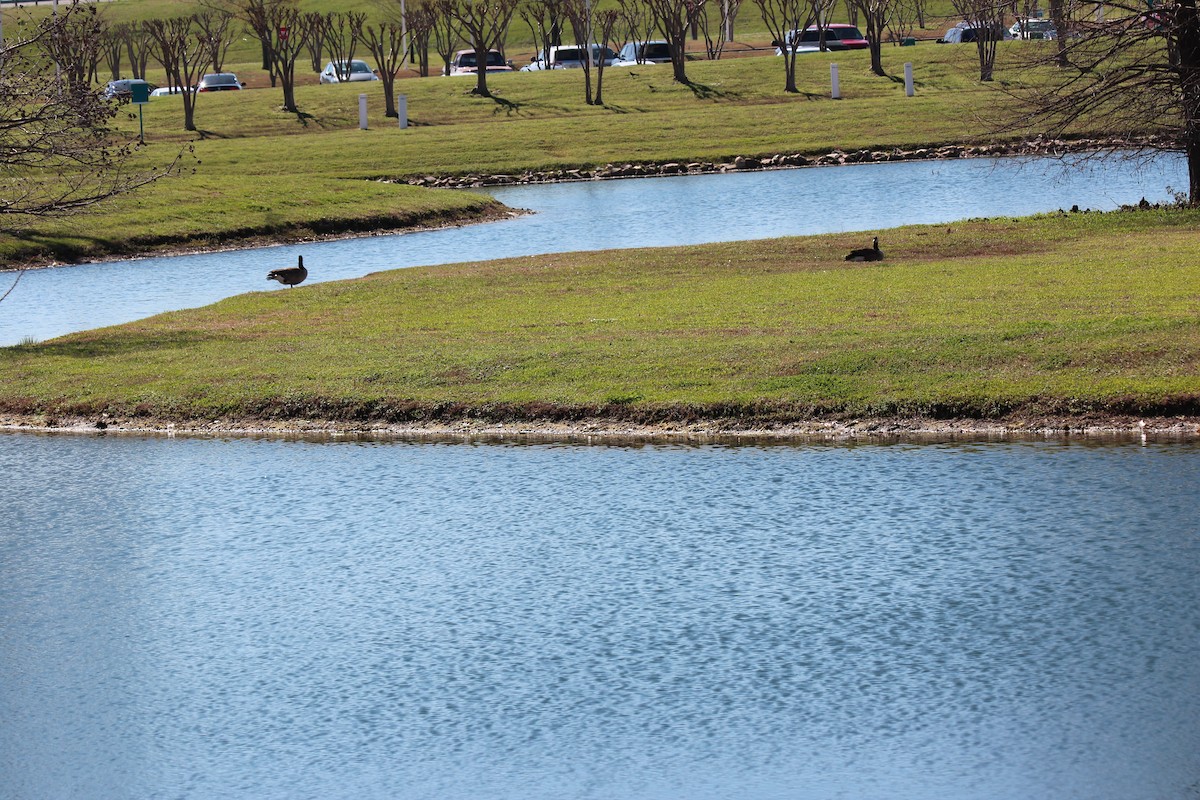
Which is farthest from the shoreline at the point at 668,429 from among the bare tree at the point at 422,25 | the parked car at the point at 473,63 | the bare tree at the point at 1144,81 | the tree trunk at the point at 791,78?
the parked car at the point at 473,63

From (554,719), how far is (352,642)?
81.9 inches

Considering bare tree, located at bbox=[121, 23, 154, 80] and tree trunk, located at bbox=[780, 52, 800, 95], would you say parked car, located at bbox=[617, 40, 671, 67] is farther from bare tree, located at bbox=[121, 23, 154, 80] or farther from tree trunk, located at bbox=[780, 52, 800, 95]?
bare tree, located at bbox=[121, 23, 154, 80]

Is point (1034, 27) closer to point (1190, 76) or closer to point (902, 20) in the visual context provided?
point (1190, 76)

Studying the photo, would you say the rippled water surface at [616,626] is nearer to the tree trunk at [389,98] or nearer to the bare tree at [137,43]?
the tree trunk at [389,98]

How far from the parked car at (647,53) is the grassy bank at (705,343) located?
61.7 metres

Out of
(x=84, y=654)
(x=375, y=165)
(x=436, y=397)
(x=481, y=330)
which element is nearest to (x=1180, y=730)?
(x=84, y=654)

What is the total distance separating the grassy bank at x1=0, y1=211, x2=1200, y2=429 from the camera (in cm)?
1598

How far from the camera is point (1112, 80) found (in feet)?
87.1

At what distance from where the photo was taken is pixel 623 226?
3650 centimetres

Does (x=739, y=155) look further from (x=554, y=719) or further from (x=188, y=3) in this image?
(x=188, y=3)

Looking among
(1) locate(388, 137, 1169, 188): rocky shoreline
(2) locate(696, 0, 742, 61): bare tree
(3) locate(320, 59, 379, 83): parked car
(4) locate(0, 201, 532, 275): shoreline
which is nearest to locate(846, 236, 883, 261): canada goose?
(4) locate(0, 201, 532, 275): shoreline

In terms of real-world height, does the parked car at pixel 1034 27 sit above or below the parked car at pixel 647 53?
below

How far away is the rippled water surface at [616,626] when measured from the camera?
8.45 meters

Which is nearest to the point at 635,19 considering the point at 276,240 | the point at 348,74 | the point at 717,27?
the point at 717,27
